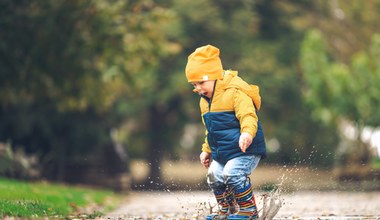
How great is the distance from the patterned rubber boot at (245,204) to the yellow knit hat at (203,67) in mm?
1212

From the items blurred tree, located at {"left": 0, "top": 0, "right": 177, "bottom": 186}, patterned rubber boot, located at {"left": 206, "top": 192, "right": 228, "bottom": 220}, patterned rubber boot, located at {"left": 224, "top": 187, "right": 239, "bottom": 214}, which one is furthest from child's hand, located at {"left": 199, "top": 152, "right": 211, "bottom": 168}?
blurred tree, located at {"left": 0, "top": 0, "right": 177, "bottom": 186}

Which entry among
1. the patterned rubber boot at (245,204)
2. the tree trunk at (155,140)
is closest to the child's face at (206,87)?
the patterned rubber boot at (245,204)

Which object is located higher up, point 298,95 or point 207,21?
point 207,21

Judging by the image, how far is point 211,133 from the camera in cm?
911

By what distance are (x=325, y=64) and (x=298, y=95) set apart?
5.25 metres

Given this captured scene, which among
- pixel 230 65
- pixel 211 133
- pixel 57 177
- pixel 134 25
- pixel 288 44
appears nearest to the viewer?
pixel 211 133

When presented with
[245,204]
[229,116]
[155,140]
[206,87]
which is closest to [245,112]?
[229,116]

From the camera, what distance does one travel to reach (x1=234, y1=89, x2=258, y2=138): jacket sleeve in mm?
8742

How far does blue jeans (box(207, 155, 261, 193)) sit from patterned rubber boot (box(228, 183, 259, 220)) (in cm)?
6

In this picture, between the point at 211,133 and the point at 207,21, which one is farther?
the point at 207,21

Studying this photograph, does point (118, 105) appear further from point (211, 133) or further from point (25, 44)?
point (211, 133)


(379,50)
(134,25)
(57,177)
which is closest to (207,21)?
(379,50)

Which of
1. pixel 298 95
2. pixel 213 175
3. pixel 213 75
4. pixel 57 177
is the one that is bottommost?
pixel 298 95

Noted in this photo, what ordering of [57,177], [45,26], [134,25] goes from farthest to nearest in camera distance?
[57,177] < [134,25] < [45,26]
